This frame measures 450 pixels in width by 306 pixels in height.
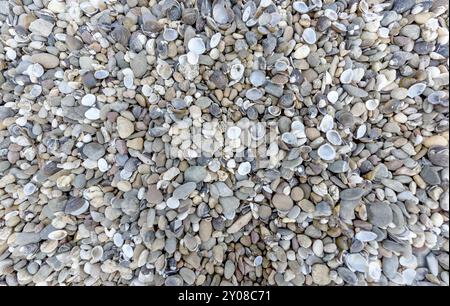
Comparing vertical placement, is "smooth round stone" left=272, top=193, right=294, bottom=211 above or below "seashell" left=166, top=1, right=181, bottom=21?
below

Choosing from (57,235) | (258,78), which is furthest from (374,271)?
(57,235)

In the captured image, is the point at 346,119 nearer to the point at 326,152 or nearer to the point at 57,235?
the point at 326,152

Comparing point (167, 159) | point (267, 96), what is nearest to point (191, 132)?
point (167, 159)

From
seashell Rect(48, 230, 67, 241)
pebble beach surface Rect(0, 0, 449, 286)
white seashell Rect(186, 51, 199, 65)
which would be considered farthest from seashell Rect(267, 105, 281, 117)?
seashell Rect(48, 230, 67, 241)

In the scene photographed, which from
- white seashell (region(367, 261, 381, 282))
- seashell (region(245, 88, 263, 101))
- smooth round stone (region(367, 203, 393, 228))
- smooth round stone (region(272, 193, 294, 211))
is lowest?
white seashell (region(367, 261, 381, 282))

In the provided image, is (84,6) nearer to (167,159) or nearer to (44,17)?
(44,17)

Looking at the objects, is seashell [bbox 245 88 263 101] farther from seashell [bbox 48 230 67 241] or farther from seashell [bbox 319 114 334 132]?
seashell [bbox 48 230 67 241]

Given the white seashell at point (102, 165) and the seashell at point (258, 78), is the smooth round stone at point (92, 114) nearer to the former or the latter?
the white seashell at point (102, 165)
